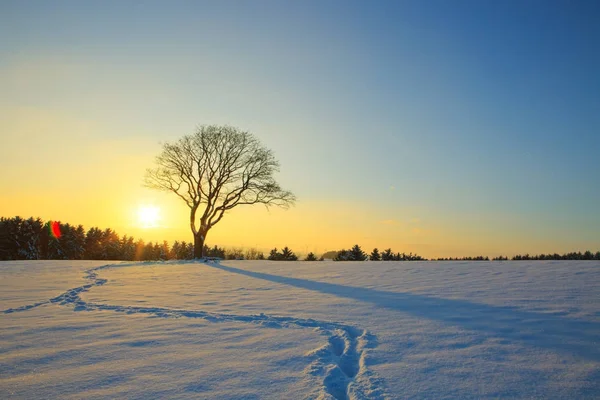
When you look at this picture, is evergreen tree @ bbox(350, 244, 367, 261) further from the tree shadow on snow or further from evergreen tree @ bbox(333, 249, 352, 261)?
the tree shadow on snow

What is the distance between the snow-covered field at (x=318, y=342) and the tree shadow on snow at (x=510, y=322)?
0.07ft

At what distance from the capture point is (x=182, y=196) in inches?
910

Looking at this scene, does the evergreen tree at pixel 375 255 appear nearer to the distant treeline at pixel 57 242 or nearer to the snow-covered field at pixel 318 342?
the distant treeline at pixel 57 242

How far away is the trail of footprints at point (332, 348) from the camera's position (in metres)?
3.15

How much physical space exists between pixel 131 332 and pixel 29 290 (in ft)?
20.7

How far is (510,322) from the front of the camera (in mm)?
4867

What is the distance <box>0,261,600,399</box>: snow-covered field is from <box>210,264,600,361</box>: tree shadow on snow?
22 mm

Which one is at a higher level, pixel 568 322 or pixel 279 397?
pixel 568 322

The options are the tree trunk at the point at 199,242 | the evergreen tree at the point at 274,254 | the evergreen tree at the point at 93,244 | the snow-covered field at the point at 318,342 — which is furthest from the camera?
the evergreen tree at the point at 93,244

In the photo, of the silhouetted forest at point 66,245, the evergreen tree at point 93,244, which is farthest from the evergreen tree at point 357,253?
the evergreen tree at point 93,244

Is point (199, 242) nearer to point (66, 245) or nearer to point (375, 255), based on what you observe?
point (375, 255)

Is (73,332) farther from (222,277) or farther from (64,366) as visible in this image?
(222,277)

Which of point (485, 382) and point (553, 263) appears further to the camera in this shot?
point (553, 263)

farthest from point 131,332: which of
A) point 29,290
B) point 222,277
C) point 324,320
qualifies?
point 222,277
